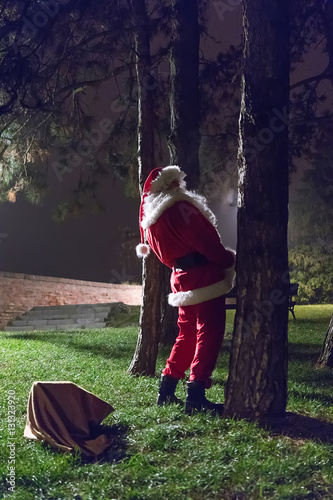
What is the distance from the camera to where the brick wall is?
1745 cm

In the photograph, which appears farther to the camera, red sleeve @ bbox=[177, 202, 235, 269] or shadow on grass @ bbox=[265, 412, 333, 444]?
red sleeve @ bbox=[177, 202, 235, 269]

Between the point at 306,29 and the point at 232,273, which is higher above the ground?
the point at 306,29

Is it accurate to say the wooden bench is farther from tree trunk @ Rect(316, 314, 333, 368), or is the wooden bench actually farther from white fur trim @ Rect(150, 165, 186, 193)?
white fur trim @ Rect(150, 165, 186, 193)

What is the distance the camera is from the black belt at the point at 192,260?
4312 millimetres

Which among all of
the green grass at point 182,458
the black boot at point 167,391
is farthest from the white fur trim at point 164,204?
the green grass at point 182,458

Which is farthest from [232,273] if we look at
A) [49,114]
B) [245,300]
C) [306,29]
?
[306,29]

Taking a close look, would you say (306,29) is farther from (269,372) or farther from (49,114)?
(269,372)

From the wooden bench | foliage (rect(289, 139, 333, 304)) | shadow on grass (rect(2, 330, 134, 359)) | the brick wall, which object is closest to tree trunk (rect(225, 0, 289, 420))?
the wooden bench

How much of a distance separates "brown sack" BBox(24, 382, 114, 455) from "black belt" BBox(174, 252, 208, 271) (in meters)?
1.26

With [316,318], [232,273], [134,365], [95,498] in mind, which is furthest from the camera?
[316,318]

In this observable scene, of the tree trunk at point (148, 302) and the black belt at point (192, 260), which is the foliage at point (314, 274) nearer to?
the tree trunk at point (148, 302)

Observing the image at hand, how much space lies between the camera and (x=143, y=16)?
7211 millimetres

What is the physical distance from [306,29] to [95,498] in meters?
9.85

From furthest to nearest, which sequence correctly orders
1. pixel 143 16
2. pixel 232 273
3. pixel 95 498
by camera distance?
pixel 143 16
pixel 232 273
pixel 95 498
